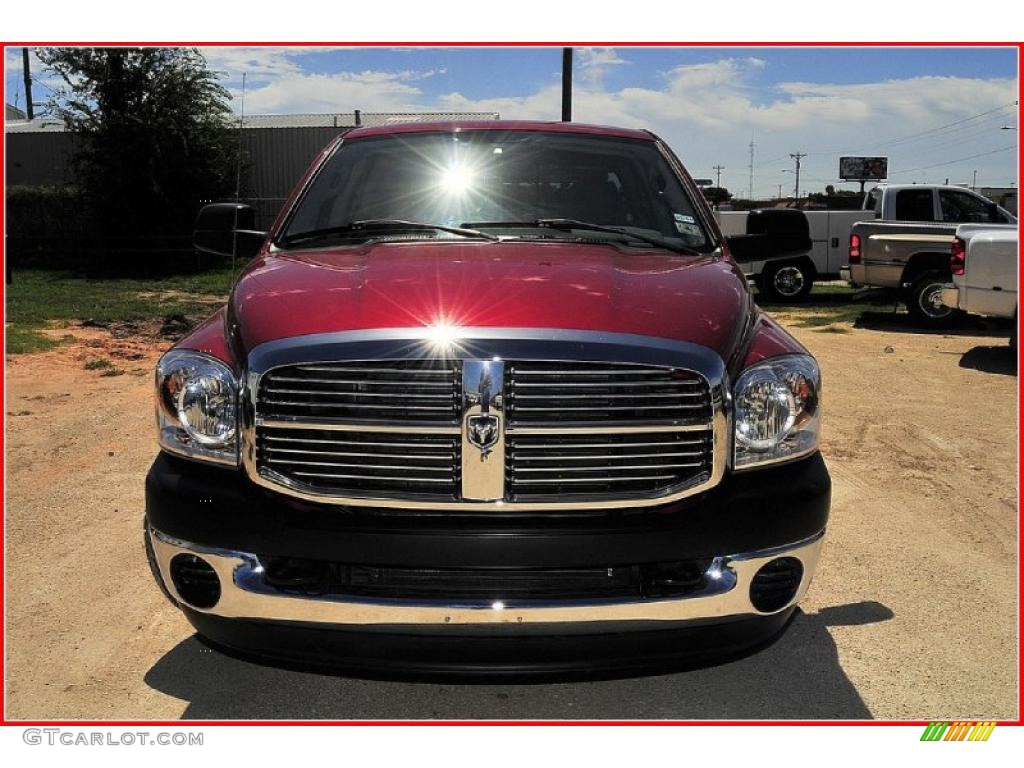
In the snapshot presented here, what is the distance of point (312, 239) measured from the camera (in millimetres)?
3914

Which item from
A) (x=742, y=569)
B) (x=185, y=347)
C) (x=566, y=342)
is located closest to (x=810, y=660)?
(x=742, y=569)

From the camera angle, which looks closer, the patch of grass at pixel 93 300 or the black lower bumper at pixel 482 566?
the black lower bumper at pixel 482 566

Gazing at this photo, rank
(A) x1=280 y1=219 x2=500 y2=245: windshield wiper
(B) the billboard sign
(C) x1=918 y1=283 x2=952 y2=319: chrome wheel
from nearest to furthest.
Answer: (A) x1=280 y1=219 x2=500 y2=245: windshield wiper < (C) x1=918 y1=283 x2=952 y2=319: chrome wheel < (B) the billboard sign

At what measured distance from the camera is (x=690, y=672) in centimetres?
338

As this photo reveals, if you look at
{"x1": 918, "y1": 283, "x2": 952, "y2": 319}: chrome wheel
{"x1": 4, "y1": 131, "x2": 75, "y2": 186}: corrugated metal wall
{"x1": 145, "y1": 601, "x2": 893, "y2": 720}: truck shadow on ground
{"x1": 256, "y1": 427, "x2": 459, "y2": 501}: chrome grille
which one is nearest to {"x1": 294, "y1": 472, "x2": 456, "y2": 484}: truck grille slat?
{"x1": 256, "y1": 427, "x2": 459, "y2": 501}: chrome grille

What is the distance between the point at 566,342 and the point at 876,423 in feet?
18.3

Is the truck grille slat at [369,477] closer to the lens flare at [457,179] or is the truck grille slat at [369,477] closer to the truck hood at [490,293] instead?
the truck hood at [490,293]

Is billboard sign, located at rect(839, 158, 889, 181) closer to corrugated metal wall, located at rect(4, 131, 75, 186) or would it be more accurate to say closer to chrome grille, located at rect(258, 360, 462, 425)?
corrugated metal wall, located at rect(4, 131, 75, 186)

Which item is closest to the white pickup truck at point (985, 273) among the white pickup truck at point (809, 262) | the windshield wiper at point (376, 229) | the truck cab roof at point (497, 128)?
the white pickup truck at point (809, 262)

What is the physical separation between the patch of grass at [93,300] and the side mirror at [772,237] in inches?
333

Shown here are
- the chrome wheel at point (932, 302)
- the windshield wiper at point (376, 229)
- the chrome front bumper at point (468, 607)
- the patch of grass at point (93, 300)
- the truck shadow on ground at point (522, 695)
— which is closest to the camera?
the chrome front bumper at point (468, 607)

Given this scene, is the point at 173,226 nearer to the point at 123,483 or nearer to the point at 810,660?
the point at 123,483

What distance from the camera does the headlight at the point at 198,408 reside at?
2863 mm

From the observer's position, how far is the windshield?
3.96 metres
